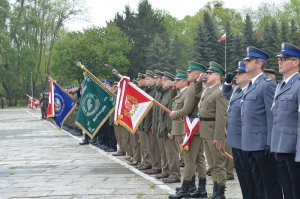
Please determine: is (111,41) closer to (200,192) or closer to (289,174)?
(200,192)

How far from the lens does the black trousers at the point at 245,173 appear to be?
6.72 metres

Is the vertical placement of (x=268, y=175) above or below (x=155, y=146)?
above

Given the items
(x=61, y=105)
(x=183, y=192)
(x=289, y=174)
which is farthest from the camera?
(x=61, y=105)

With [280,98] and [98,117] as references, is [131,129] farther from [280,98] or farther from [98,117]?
[280,98]

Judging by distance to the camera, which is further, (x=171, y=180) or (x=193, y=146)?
(x=171, y=180)

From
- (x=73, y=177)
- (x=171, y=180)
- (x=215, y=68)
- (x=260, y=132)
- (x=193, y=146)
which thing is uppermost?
(x=215, y=68)

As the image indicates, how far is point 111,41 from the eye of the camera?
70562 mm

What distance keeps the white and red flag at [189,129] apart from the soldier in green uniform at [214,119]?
46 cm

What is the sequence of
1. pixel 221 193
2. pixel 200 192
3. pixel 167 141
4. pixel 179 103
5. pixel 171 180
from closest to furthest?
pixel 221 193 < pixel 200 192 < pixel 179 103 < pixel 171 180 < pixel 167 141

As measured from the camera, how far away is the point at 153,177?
10570 millimetres

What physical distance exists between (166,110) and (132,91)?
52.4 inches

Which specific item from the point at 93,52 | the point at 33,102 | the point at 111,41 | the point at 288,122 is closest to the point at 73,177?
the point at 288,122

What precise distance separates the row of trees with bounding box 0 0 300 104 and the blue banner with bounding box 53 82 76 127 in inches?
1631

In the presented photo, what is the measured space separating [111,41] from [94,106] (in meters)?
56.2
